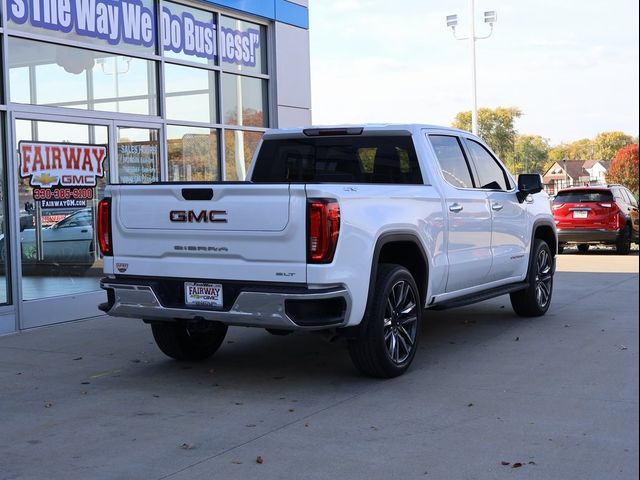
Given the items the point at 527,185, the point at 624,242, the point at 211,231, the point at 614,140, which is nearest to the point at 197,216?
the point at 211,231

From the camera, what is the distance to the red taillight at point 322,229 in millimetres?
5578

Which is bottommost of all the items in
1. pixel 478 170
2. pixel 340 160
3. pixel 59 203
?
pixel 59 203

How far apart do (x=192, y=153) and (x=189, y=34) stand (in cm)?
169

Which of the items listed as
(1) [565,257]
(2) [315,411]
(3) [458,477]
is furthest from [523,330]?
(1) [565,257]

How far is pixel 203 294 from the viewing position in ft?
19.8

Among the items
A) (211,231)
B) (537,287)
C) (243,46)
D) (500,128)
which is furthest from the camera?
(500,128)

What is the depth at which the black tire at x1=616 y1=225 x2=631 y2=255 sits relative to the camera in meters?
18.3

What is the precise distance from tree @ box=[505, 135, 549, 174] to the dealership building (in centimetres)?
7441

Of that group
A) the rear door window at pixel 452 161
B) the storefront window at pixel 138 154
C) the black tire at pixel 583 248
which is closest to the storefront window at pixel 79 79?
the storefront window at pixel 138 154

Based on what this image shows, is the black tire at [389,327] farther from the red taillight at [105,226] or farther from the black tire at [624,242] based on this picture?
the black tire at [624,242]

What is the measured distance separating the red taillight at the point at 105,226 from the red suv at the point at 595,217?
45.0 feet

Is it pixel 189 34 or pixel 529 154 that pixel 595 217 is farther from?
pixel 529 154

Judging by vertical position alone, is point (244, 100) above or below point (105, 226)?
above

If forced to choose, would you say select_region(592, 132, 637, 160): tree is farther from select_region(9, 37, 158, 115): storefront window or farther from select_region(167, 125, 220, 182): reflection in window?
A: select_region(167, 125, 220, 182): reflection in window
